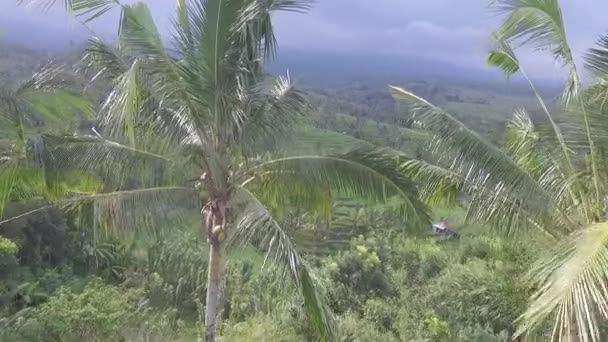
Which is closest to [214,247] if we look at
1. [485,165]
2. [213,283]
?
[213,283]

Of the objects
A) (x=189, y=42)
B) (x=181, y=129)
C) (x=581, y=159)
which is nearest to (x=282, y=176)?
(x=181, y=129)

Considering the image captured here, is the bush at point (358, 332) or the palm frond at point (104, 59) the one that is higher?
the palm frond at point (104, 59)

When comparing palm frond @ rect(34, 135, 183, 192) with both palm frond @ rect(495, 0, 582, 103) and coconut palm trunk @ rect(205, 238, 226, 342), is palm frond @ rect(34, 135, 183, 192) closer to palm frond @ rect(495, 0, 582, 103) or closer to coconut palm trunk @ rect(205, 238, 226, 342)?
coconut palm trunk @ rect(205, 238, 226, 342)

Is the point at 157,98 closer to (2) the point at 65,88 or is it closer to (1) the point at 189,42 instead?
(1) the point at 189,42

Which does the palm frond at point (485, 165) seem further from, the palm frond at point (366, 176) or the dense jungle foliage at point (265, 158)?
the palm frond at point (366, 176)

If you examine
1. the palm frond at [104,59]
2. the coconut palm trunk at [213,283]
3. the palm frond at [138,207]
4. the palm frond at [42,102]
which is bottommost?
the coconut palm trunk at [213,283]

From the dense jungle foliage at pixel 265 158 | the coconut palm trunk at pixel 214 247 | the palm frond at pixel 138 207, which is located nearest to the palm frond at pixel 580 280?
the dense jungle foliage at pixel 265 158

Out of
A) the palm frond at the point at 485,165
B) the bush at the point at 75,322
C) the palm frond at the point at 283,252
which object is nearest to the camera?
the palm frond at the point at 283,252
